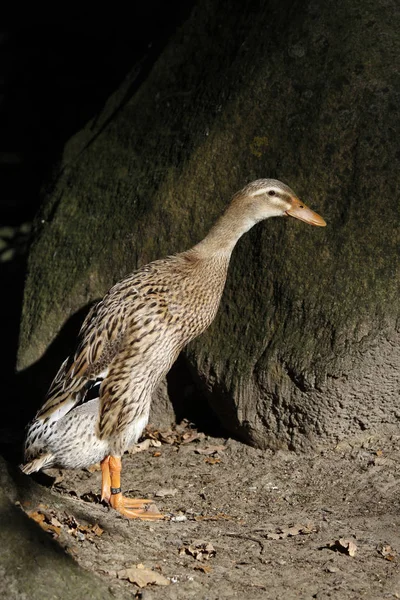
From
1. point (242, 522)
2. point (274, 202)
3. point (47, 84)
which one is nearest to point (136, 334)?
point (274, 202)

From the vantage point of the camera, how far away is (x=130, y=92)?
718 centimetres

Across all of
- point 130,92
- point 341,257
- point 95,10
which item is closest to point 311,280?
point 341,257

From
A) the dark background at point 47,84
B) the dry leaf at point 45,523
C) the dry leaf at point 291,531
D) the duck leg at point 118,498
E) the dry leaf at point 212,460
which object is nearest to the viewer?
the dry leaf at point 45,523

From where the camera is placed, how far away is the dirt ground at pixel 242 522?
13.9 ft

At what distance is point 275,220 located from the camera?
5.92m

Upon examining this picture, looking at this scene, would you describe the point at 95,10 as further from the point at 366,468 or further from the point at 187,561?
the point at 187,561

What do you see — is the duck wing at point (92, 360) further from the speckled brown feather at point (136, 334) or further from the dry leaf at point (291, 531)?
the dry leaf at point (291, 531)

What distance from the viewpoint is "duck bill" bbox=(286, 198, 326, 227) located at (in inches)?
217

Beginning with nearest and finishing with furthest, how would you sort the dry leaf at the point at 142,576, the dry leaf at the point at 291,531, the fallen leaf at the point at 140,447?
1. the dry leaf at the point at 142,576
2. the dry leaf at the point at 291,531
3. the fallen leaf at the point at 140,447

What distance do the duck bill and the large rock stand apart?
0.22m

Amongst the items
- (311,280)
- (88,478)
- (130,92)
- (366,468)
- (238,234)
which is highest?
(130,92)

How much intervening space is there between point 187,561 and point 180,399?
2387 mm

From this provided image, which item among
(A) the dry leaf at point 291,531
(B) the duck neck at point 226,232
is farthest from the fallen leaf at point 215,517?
(B) the duck neck at point 226,232

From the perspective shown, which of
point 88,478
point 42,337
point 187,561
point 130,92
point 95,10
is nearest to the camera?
point 187,561
